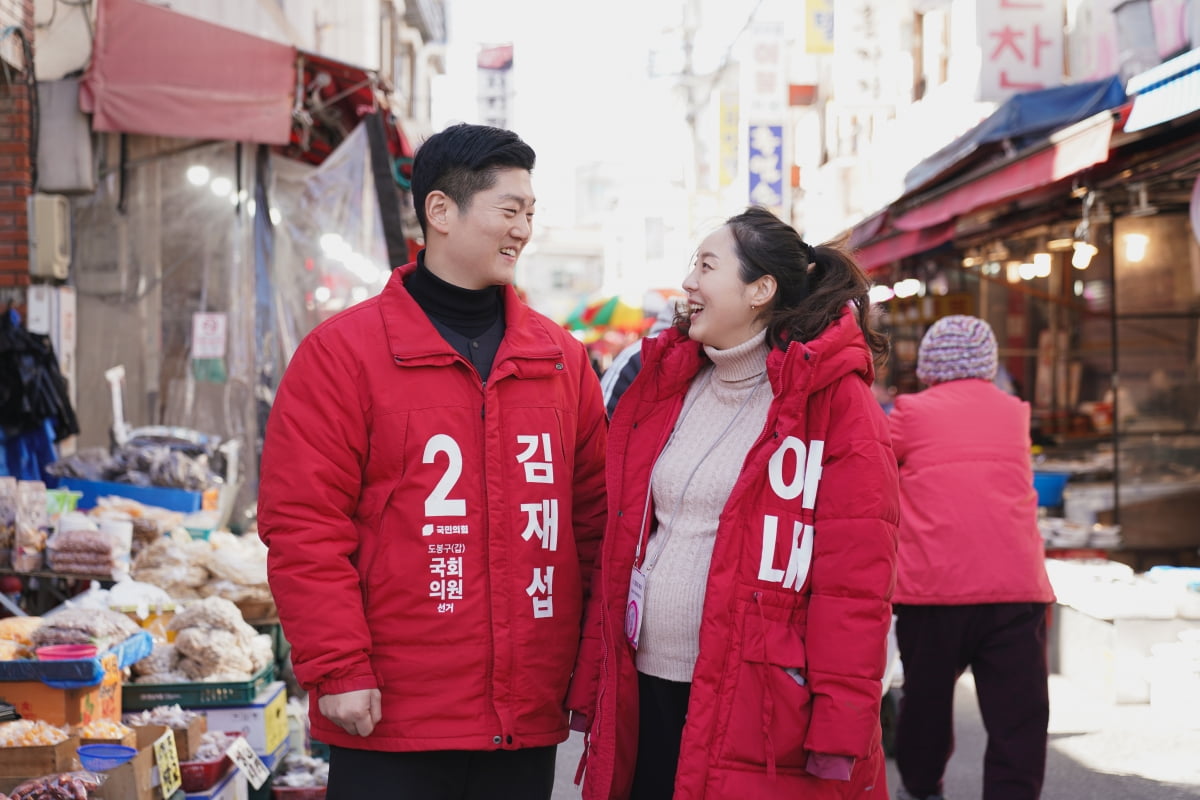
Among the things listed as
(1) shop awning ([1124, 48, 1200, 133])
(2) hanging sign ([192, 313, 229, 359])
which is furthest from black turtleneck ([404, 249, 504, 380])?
(2) hanging sign ([192, 313, 229, 359])

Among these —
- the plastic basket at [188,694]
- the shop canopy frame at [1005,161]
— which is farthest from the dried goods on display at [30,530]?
the shop canopy frame at [1005,161]

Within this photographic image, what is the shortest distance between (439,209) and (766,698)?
4.77 ft

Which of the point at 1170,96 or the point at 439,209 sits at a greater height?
the point at 1170,96

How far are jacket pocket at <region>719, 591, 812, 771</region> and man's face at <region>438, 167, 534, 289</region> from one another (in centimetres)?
106

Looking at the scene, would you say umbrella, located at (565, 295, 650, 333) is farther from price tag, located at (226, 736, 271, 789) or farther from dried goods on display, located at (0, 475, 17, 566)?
price tag, located at (226, 736, 271, 789)

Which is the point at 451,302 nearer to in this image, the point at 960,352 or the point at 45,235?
the point at 960,352

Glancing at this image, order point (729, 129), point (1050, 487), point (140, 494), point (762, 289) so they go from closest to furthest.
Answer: point (762, 289)
point (140, 494)
point (1050, 487)
point (729, 129)

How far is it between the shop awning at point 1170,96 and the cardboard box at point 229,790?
5.47 m

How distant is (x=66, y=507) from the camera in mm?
6891

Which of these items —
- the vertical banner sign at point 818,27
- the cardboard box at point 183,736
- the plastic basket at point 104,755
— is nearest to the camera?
the plastic basket at point 104,755

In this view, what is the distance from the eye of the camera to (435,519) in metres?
2.87

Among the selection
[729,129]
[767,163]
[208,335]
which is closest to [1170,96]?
[208,335]

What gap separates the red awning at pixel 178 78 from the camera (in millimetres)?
9086

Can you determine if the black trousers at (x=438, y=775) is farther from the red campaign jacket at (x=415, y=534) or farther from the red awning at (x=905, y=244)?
the red awning at (x=905, y=244)
